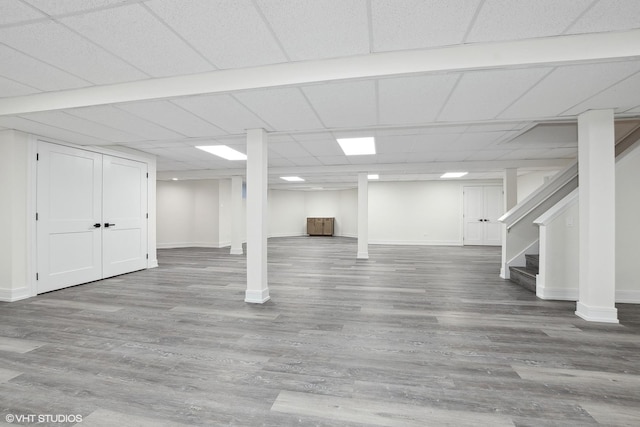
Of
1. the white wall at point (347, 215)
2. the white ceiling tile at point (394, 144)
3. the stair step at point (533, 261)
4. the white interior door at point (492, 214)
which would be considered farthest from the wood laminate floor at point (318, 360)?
the white wall at point (347, 215)

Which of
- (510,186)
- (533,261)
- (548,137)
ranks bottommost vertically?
→ (533,261)

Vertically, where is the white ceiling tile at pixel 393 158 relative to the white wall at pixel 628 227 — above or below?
above

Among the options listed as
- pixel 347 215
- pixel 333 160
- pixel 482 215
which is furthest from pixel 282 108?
pixel 347 215

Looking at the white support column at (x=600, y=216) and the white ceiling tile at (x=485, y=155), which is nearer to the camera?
the white support column at (x=600, y=216)

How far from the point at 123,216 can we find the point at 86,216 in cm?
72

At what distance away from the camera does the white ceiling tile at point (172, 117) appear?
9.67 ft

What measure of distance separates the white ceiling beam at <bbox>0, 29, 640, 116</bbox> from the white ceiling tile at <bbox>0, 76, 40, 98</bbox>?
0.58 ft

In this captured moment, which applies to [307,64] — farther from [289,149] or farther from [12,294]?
[12,294]

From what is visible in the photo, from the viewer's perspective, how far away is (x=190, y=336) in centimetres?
270

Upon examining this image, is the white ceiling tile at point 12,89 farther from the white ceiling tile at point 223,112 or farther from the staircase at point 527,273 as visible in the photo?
the staircase at point 527,273

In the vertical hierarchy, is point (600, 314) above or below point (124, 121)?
below

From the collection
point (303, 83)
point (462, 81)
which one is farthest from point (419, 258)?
point (303, 83)

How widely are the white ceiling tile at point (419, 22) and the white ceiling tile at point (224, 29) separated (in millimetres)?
777

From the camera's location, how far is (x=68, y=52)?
215cm
